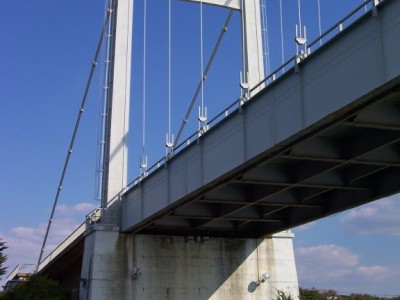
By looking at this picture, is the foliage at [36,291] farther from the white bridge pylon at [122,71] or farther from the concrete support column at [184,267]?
the white bridge pylon at [122,71]

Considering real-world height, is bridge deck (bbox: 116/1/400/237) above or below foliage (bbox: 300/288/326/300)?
above

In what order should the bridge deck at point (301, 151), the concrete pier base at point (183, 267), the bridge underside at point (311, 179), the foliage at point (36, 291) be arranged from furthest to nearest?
1. the foliage at point (36, 291)
2. the concrete pier base at point (183, 267)
3. the bridge underside at point (311, 179)
4. the bridge deck at point (301, 151)

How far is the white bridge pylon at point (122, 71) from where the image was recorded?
107 feet

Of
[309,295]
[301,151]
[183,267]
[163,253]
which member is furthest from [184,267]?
[309,295]

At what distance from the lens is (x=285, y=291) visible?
33.2m

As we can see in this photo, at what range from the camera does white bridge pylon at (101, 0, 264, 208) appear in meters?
32.6

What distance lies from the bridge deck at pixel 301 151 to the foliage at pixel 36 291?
5.93 meters

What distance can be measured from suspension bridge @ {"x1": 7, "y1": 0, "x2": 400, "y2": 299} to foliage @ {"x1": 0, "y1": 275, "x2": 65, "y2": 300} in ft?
9.73

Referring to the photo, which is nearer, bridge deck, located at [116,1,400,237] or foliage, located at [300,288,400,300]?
bridge deck, located at [116,1,400,237]

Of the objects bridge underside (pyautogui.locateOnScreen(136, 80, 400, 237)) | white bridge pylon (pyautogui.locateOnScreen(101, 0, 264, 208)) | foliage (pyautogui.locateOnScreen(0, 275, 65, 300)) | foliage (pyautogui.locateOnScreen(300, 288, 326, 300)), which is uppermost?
white bridge pylon (pyautogui.locateOnScreen(101, 0, 264, 208))

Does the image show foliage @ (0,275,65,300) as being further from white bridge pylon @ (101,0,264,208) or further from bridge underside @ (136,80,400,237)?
bridge underside @ (136,80,400,237)

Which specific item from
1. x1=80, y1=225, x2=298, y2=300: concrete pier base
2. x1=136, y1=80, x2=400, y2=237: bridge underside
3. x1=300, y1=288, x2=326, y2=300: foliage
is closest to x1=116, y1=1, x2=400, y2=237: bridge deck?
x1=136, y1=80, x2=400, y2=237: bridge underside

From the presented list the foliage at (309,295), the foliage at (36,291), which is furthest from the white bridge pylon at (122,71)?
the foliage at (309,295)

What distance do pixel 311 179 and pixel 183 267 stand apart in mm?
11717
